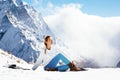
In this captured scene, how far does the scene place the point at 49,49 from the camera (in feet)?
35.0

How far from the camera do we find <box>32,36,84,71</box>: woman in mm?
10688

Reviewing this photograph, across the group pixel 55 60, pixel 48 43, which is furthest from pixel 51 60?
pixel 48 43

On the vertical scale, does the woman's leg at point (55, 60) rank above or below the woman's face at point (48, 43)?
below

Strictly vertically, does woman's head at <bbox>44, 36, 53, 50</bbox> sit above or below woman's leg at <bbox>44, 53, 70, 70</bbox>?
above

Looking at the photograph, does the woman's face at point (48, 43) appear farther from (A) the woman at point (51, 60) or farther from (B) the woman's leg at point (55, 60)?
(B) the woman's leg at point (55, 60)

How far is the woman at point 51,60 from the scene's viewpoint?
10.7 meters

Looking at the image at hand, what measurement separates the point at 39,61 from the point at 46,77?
277 cm

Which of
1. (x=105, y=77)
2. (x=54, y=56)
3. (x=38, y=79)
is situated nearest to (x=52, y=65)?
(x=54, y=56)

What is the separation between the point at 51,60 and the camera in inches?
437

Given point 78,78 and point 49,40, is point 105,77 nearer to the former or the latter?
point 78,78

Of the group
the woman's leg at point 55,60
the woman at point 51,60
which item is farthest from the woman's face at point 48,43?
the woman's leg at point 55,60

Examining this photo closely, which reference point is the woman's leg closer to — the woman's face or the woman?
the woman

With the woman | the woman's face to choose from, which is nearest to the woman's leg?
the woman

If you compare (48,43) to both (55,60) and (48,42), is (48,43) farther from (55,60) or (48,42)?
(55,60)
